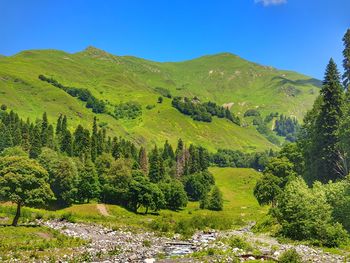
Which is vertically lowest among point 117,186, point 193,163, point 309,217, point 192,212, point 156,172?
point 192,212

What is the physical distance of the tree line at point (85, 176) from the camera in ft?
181

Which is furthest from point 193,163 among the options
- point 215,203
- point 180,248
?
point 180,248

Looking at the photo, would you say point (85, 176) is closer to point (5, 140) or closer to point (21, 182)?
point (5, 140)

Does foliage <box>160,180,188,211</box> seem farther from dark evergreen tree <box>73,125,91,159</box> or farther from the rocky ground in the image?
the rocky ground

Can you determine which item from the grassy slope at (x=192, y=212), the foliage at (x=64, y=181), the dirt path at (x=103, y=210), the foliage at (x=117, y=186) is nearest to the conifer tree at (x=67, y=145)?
the foliage at (x=117, y=186)

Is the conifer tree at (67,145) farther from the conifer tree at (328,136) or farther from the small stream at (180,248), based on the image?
the small stream at (180,248)

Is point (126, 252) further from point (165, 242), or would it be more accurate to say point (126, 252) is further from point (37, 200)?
point (37, 200)

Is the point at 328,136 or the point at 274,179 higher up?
the point at 328,136

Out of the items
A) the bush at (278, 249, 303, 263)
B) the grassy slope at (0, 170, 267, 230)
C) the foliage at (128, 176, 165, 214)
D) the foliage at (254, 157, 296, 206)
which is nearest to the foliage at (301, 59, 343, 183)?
the foliage at (254, 157, 296, 206)

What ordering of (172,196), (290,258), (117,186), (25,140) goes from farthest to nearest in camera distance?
(25,140), (172,196), (117,186), (290,258)

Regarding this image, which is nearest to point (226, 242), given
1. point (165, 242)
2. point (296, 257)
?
point (165, 242)

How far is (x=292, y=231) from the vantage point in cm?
5353

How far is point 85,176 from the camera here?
110 meters

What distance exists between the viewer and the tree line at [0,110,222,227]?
55094mm
